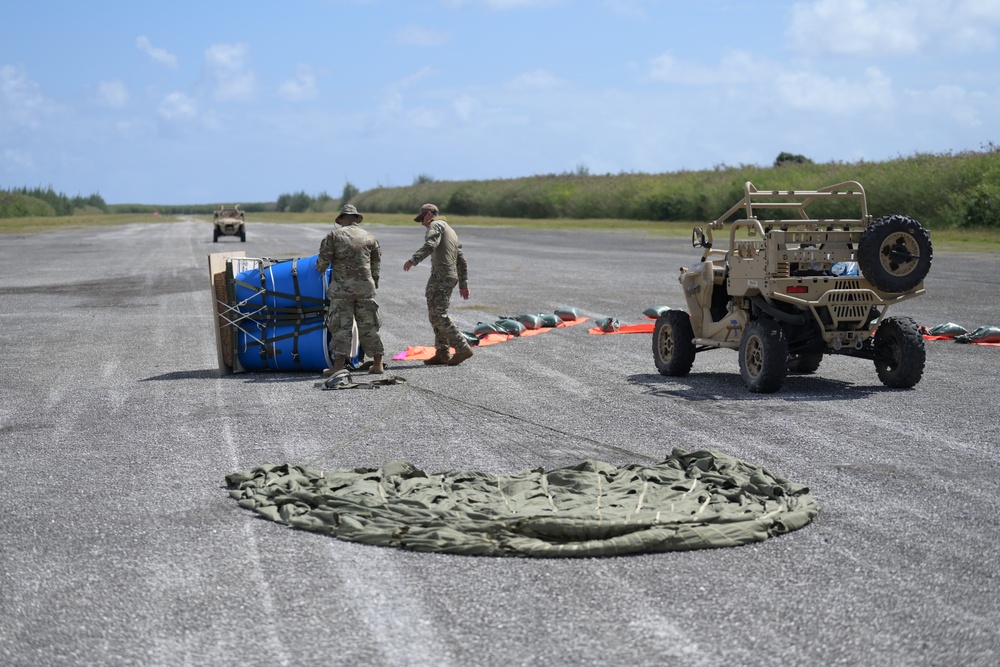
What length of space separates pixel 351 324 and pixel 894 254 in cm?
580

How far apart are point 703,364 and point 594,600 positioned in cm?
927

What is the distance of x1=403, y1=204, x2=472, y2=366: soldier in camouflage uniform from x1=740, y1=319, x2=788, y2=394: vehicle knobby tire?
377 centimetres

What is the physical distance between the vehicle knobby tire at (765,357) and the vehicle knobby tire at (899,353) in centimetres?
115

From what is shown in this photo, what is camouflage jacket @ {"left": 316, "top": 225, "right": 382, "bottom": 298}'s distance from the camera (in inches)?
513

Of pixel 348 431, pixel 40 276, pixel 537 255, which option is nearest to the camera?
pixel 348 431

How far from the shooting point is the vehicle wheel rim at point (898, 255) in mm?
11633

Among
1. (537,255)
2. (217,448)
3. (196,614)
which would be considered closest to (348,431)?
(217,448)

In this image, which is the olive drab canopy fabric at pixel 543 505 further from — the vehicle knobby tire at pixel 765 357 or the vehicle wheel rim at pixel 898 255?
the vehicle wheel rim at pixel 898 255

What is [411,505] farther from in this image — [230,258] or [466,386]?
[230,258]

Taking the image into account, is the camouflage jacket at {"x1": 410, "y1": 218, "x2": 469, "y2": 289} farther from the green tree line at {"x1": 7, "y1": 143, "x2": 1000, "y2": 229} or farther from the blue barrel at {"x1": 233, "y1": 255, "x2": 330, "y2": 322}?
the green tree line at {"x1": 7, "y1": 143, "x2": 1000, "y2": 229}

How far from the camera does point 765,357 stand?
37.8 ft

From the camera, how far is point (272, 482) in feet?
25.0

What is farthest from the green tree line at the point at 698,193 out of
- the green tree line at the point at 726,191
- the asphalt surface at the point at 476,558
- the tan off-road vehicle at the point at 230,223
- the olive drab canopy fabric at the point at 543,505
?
the olive drab canopy fabric at the point at 543,505

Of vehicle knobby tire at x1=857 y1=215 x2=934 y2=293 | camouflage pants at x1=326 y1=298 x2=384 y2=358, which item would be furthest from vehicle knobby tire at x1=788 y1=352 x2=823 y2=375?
camouflage pants at x1=326 y1=298 x2=384 y2=358
